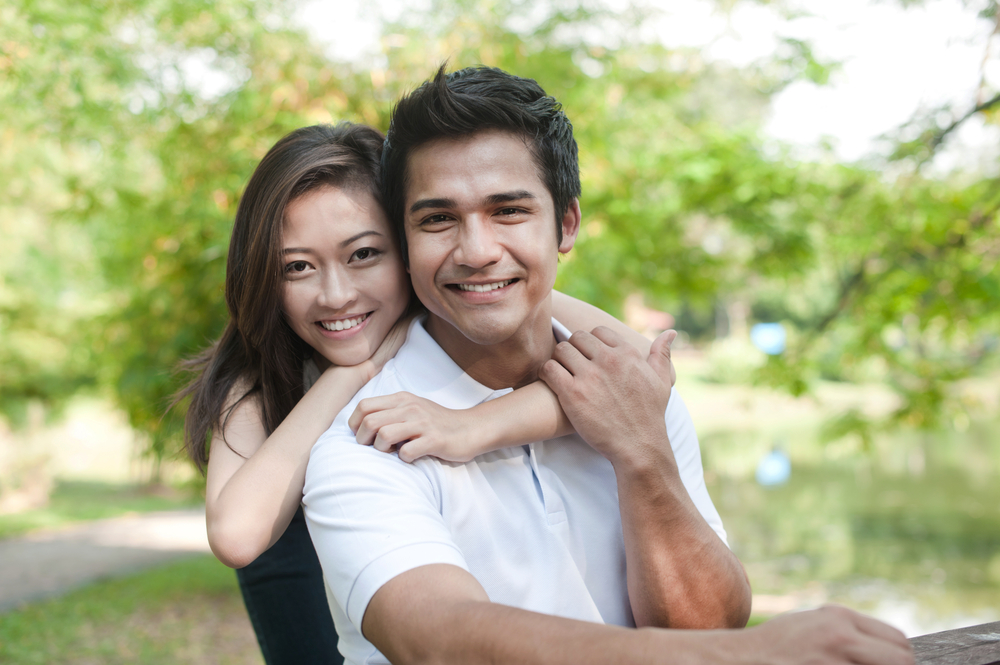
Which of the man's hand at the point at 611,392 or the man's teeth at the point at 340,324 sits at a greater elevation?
the man's teeth at the point at 340,324

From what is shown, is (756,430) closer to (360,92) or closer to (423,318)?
(360,92)

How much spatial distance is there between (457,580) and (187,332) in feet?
14.3

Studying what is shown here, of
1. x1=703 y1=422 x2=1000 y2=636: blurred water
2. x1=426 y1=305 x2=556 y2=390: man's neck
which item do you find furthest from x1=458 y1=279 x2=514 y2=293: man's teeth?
x1=703 y1=422 x2=1000 y2=636: blurred water

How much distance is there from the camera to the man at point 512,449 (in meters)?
1.47

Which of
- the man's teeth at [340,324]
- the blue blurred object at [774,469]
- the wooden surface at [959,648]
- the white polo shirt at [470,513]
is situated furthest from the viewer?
the blue blurred object at [774,469]

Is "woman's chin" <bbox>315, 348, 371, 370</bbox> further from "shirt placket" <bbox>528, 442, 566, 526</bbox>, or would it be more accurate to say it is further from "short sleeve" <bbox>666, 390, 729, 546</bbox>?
"short sleeve" <bbox>666, 390, 729, 546</bbox>

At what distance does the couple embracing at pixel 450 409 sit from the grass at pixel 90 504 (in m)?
8.92

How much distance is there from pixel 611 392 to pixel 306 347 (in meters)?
0.95

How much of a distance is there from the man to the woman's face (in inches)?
3.4

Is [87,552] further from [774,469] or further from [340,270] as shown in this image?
[774,469]

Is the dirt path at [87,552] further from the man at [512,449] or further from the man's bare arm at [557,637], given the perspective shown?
the man's bare arm at [557,637]

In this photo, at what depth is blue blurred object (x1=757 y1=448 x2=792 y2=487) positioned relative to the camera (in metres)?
15.7

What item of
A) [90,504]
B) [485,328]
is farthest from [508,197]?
[90,504]

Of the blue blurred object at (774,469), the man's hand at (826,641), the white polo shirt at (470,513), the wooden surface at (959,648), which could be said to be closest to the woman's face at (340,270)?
the white polo shirt at (470,513)
